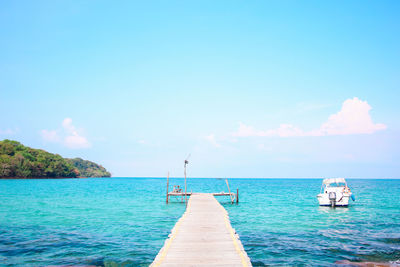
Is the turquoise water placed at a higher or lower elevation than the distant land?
lower

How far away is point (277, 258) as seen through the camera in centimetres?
1380

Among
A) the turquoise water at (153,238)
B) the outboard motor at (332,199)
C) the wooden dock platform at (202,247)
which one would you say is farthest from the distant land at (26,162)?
the wooden dock platform at (202,247)

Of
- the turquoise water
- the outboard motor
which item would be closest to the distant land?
the turquoise water

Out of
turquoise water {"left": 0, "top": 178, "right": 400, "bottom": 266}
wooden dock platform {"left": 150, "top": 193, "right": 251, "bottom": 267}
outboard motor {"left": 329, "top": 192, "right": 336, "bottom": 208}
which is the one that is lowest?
turquoise water {"left": 0, "top": 178, "right": 400, "bottom": 266}

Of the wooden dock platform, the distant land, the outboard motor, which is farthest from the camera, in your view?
the distant land

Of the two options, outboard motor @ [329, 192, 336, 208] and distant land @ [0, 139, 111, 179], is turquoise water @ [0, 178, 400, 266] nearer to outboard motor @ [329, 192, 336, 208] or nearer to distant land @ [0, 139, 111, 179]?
outboard motor @ [329, 192, 336, 208]

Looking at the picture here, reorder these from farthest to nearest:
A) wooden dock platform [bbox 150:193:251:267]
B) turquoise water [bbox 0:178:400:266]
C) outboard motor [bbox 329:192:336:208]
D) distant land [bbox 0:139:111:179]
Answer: distant land [bbox 0:139:111:179] < outboard motor [bbox 329:192:336:208] < turquoise water [bbox 0:178:400:266] < wooden dock platform [bbox 150:193:251:267]

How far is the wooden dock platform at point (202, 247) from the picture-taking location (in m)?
9.48

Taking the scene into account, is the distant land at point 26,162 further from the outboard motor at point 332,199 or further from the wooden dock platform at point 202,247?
the wooden dock platform at point 202,247

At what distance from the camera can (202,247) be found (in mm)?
11164

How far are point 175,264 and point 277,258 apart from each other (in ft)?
21.7

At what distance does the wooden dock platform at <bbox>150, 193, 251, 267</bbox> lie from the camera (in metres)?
9.48

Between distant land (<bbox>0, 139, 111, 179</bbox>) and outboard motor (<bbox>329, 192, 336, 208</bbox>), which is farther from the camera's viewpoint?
distant land (<bbox>0, 139, 111, 179</bbox>)

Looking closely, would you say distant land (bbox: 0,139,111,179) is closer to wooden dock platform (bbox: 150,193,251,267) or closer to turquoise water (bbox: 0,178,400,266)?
turquoise water (bbox: 0,178,400,266)
